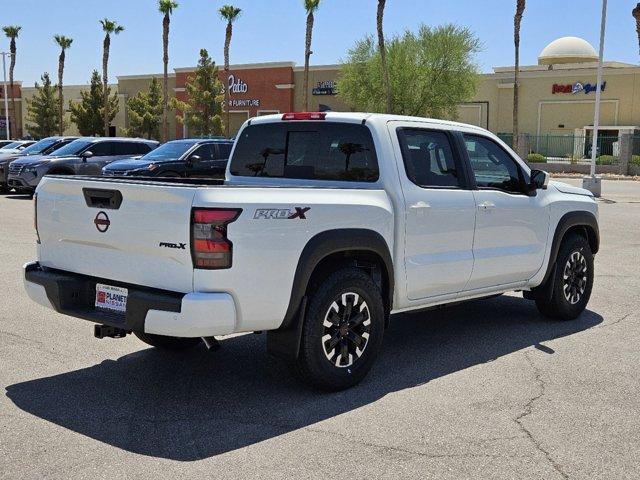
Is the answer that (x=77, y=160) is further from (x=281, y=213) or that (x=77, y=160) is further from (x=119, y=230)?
(x=281, y=213)

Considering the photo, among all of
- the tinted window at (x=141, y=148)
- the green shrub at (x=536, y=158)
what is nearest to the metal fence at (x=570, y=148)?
the green shrub at (x=536, y=158)

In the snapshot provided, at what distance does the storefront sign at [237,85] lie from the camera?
211 feet

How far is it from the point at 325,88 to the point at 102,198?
5826 centimetres

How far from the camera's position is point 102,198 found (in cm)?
484

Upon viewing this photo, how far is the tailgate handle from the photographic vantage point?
4.75 metres

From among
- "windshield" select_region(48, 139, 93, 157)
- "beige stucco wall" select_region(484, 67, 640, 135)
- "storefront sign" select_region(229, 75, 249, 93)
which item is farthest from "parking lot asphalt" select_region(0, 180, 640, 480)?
"storefront sign" select_region(229, 75, 249, 93)

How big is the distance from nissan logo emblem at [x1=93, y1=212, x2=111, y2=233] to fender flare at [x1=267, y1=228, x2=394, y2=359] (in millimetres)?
1268

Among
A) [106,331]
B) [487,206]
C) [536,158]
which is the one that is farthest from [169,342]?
[536,158]

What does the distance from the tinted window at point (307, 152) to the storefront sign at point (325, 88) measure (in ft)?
183

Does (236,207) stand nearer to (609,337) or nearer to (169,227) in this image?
(169,227)

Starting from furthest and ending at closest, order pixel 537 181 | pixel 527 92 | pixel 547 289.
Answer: pixel 527 92
pixel 547 289
pixel 537 181

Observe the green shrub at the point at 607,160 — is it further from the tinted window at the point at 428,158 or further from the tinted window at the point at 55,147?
the tinted window at the point at 428,158

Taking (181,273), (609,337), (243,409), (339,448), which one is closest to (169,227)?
(181,273)

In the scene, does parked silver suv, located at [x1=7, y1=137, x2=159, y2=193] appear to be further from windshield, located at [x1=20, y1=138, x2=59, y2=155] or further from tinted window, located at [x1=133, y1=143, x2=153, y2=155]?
windshield, located at [x1=20, y1=138, x2=59, y2=155]
